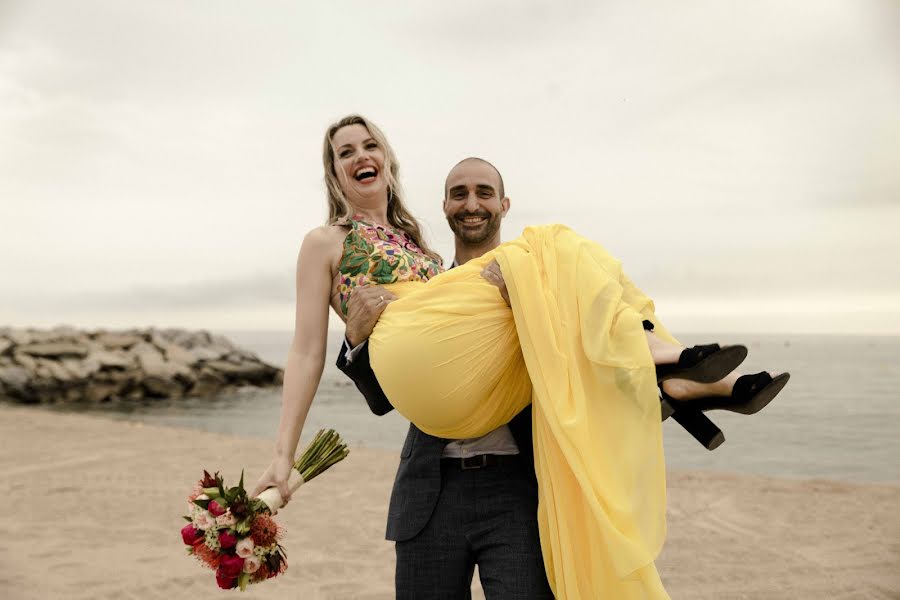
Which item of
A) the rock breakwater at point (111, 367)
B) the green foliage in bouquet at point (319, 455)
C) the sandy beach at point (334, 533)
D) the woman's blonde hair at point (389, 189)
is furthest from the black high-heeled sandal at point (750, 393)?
the rock breakwater at point (111, 367)

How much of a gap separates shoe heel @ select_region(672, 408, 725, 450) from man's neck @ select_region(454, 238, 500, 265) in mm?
1027

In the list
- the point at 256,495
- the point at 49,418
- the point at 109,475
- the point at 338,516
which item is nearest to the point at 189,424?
the point at 49,418

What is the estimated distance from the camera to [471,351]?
215cm

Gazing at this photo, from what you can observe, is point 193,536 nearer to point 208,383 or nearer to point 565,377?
point 565,377

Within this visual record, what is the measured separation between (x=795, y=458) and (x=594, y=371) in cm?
1395

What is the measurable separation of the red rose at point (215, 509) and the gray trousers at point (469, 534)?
597 millimetres

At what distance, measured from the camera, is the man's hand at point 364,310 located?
92.2 inches

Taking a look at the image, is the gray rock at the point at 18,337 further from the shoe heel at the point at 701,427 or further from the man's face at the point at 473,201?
the shoe heel at the point at 701,427

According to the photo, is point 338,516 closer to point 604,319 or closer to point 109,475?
point 109,475

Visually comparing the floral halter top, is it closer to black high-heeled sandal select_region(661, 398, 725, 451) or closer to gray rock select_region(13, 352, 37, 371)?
black high-heeled sandal select_region(661, 398, 725, 451)

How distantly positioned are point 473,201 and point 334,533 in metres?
4.91

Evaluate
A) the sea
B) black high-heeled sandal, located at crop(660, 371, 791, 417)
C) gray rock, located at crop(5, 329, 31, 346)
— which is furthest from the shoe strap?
gray rock, located at crop(5, 329, 31, 346)

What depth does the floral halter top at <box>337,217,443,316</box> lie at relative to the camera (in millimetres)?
2500

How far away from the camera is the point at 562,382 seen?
6.84ft
